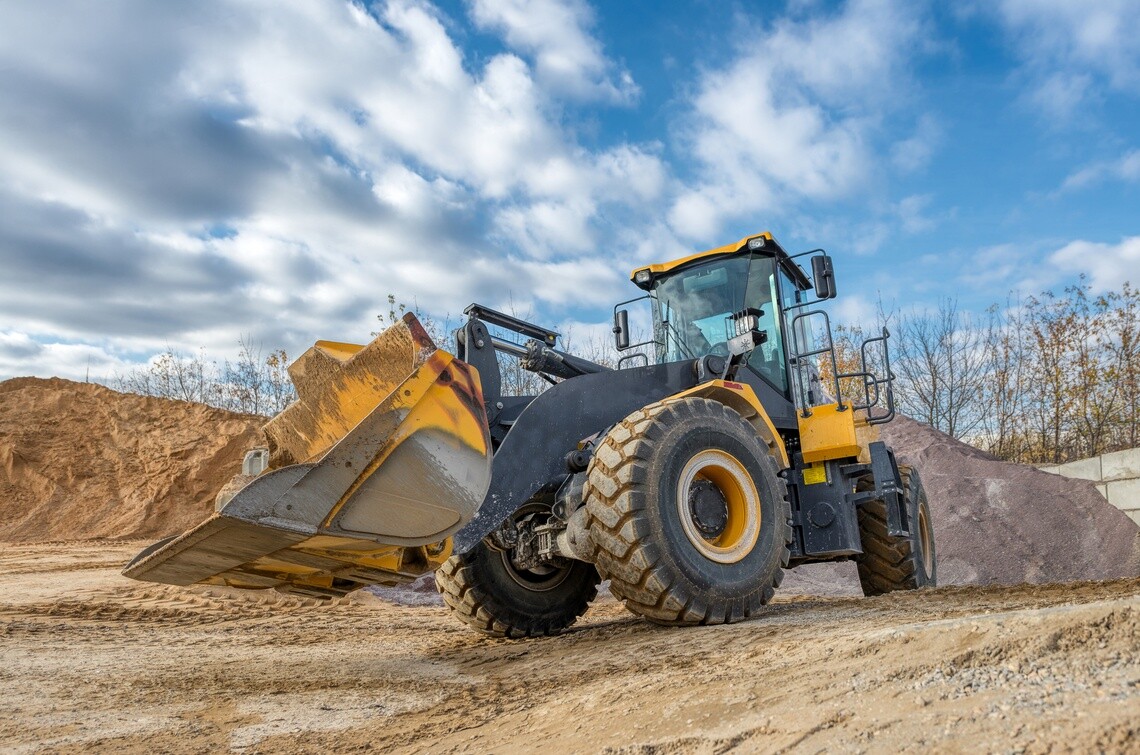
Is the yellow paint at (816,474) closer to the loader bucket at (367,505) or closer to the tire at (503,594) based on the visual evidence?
the tire at (503,594)

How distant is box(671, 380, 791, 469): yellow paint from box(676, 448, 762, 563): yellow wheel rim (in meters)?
0.49

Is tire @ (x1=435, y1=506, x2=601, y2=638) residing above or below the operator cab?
below

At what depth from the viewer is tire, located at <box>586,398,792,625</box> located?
14.6ft

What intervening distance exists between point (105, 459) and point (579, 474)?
16732 millimetres

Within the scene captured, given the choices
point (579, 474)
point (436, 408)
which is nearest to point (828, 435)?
point (579, 474)

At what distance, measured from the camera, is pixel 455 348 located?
18.0ft

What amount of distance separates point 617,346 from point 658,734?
5118mm

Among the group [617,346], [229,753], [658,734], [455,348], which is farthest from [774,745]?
[617,346]

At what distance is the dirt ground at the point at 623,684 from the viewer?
82.8 inches

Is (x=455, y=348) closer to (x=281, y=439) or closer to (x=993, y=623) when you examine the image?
(x=281, y=439)

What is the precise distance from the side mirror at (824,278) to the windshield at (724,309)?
440 mm

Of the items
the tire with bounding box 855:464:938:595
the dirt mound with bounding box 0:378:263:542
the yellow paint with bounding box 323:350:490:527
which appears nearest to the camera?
the yellow paint with bounding box 323:350:490:527

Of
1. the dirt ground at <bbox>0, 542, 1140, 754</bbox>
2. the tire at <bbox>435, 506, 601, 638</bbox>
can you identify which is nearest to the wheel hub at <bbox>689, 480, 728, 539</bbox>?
the dirt ground at <bbox>0, 542, 1140, 754</bbox>

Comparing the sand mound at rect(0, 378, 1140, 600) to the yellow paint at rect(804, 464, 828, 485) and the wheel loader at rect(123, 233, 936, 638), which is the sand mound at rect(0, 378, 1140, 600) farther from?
the yellow paint at rect(804, 464, 828, 485)
